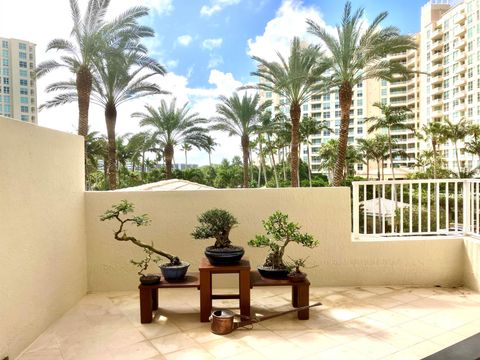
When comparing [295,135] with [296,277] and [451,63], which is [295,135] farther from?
[451,63]

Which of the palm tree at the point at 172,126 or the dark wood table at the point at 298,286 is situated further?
the palm tree at the point at 172,126

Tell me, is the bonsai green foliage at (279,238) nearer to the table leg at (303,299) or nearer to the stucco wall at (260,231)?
the table leg at (303,299)

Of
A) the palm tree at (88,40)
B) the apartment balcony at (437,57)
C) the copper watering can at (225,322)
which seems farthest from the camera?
the apartment balcony at (437,57)

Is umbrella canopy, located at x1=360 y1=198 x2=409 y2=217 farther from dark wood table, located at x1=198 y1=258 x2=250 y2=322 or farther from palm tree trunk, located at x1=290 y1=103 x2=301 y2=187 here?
palm tree trunk, located at x1=290 y1=103 x2=301 y2=187

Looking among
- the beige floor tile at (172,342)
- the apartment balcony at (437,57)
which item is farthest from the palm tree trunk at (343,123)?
the apartment balcony at (437,57)

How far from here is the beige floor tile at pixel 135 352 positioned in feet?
8.32

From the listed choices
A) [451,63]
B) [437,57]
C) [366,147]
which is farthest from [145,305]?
[437,57]

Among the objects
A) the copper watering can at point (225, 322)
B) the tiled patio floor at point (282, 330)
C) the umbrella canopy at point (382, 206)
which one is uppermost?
the umbrella canopy at point (382, 206)

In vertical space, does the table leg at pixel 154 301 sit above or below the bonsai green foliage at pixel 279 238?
below

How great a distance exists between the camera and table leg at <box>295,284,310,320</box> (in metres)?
3.17

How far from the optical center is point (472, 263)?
3.93 metres

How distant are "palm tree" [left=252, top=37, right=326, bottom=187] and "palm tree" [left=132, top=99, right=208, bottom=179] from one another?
16.1ft

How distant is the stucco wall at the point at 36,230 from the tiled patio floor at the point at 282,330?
19 cm

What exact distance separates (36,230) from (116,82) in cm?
1062
